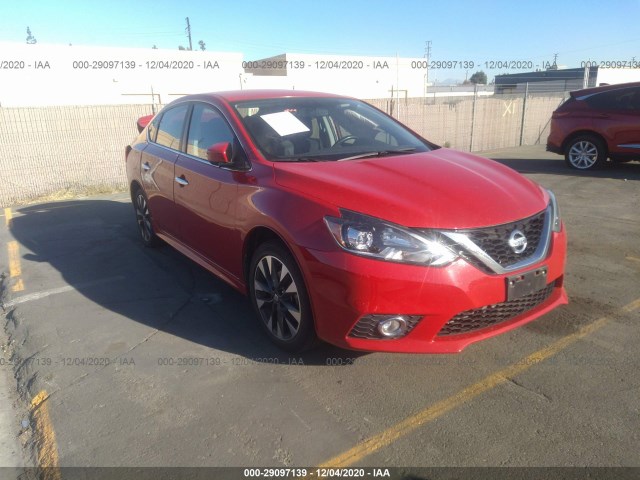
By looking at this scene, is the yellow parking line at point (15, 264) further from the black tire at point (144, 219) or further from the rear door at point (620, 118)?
the rear door at point (620, 118)

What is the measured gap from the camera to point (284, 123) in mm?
3719

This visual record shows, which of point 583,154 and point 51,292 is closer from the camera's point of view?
point 51,292

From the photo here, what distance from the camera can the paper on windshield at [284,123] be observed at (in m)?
3.65

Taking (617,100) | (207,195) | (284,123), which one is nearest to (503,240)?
(284,123)

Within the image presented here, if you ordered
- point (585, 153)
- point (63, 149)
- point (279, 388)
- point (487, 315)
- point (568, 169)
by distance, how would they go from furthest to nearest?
point (568, 169) → point (585, 153) → point (63, 149) → point (279, 388) → point (487, 315)

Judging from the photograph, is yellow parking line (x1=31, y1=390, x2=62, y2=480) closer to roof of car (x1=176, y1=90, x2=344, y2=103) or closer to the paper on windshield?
the paper on windshield

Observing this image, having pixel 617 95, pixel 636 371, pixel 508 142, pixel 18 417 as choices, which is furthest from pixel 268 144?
pixel 508 142

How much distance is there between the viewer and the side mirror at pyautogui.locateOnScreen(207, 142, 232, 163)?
3.36m

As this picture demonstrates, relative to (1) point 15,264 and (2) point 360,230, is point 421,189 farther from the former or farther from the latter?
(1) point 15,264

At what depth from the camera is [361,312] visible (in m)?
2.59

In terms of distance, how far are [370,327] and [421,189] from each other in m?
0.86

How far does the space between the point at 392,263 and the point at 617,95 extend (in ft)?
30.1

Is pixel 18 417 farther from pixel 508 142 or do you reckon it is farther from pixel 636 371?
pixel 508 142

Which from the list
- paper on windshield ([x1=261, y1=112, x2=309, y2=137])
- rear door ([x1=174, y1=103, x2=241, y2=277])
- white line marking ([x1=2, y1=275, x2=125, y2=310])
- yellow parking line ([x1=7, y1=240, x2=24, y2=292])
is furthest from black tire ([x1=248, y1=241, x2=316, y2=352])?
yellow parking line ([x1=7, y1=240, x2=24, y2=292])
